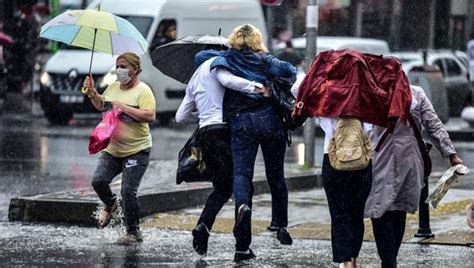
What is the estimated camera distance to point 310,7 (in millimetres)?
16750

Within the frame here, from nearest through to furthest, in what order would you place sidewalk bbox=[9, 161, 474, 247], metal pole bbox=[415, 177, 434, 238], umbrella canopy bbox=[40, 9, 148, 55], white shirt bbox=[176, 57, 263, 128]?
1. white shirt bbox=[176, 57, 263, 128]
2. umbrella canopy bbox=[40, 9, 148, 55]
3. metal pole bbox=[415, 177, 434, 238]
4. sidewalk bbox=[9, 161, 474, 247]

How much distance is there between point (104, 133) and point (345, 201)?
2663 mm

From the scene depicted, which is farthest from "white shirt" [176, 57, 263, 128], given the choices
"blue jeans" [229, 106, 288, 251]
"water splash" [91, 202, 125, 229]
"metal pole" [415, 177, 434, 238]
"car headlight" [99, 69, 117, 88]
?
"car headlight" [99, 69, 117, 88]

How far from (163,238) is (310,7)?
5.83 metres

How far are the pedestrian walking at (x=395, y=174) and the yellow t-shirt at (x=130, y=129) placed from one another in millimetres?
2537

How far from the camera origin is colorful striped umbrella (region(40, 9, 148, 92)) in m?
11.4

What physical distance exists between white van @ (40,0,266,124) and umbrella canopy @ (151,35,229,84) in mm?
14241

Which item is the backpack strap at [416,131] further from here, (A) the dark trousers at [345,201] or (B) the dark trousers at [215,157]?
(B) the dark trousers at [215,157]

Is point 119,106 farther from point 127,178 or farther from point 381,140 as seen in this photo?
point 381,140

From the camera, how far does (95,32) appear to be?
11750mm

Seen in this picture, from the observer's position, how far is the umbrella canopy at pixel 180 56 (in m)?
11.4

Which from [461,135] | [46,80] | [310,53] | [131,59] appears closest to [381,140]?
[131,59]

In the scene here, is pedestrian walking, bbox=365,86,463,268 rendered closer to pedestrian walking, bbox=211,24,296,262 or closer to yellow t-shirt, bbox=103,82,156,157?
pedestrian walking, bbox=211,24,296,262

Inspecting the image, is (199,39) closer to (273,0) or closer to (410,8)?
(273,0)
